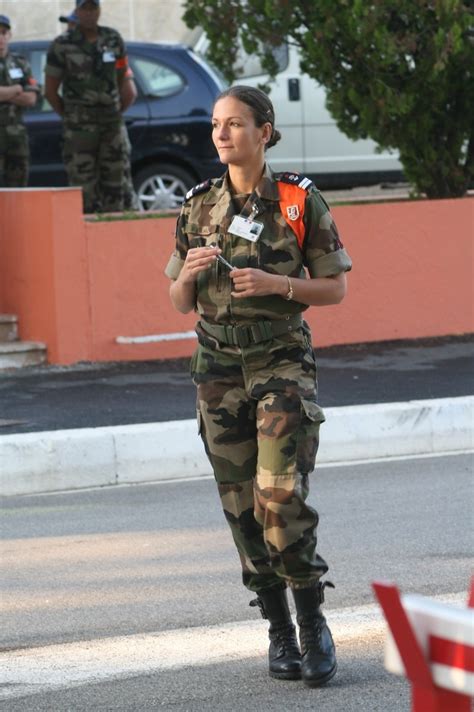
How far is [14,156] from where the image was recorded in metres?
12.9

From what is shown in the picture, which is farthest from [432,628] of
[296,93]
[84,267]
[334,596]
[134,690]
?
[296,93]

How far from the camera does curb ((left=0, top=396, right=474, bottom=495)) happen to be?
8141 mm

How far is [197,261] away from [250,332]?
26 centimetres

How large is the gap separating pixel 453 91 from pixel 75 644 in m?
8.22

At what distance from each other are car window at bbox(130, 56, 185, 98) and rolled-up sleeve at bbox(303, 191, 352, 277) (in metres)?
10.4

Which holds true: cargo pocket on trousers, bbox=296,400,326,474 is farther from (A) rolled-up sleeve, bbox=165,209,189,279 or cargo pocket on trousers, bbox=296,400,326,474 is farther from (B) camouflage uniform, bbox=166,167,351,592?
(A) rolled-up sleeve, bbox=165,209,189,279

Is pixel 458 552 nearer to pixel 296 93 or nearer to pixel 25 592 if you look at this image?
pixel 25 592

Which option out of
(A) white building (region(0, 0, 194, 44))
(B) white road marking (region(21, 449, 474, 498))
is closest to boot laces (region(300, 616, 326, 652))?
(B) white road marking (region(21, 449, 474, 498))

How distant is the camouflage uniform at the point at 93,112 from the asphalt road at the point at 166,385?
1910mm

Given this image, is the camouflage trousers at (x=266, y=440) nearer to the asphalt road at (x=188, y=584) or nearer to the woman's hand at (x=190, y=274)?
the woman's hand at (x=190, y=274)

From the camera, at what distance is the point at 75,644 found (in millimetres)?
5152

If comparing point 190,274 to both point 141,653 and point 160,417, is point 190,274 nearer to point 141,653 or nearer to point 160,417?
point 141,653

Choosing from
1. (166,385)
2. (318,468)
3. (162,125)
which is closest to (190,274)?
(318,468)

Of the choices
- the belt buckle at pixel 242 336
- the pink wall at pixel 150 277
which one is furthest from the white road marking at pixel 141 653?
the pink wall at pixel 150 277
